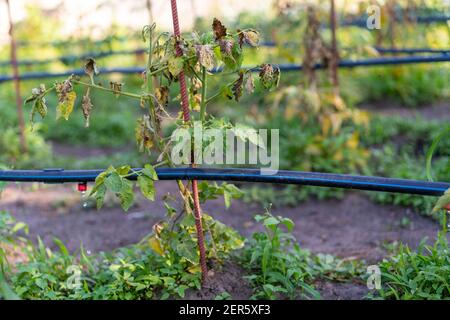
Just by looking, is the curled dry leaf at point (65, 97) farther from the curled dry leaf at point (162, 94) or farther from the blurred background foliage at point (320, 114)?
the blurred background foliage at point (320, 114)

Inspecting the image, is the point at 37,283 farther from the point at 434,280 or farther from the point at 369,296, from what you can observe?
the point at 434,280

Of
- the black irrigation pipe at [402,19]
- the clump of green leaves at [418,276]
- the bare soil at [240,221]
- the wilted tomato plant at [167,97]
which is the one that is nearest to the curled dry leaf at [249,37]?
the wilted tomato plant at [167,97]

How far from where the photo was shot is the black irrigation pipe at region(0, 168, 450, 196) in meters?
2.51

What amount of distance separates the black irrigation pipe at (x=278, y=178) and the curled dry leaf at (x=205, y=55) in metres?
Answer: 0.43

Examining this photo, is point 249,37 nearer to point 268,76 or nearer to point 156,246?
point 268,76

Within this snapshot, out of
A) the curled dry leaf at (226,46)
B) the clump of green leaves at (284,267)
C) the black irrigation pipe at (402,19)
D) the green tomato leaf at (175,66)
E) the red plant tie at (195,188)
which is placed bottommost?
the clump of green leaves at (284,267)

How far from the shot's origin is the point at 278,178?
2.63 meters

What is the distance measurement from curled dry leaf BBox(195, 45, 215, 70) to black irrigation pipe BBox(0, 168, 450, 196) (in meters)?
0.43

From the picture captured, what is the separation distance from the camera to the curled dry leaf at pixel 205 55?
2482mm

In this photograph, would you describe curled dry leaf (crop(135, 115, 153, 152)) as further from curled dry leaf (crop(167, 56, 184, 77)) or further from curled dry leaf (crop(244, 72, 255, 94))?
curled dry leaf (crop(244, 72, 255, 94))

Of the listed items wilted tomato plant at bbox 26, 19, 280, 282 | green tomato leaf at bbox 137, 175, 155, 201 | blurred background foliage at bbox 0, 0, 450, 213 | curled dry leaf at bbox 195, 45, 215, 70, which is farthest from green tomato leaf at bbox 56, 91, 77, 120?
blurred background foliage at bbox 0, 0, 450, 213

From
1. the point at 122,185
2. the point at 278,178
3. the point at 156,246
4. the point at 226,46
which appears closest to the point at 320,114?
the point at 156,246
